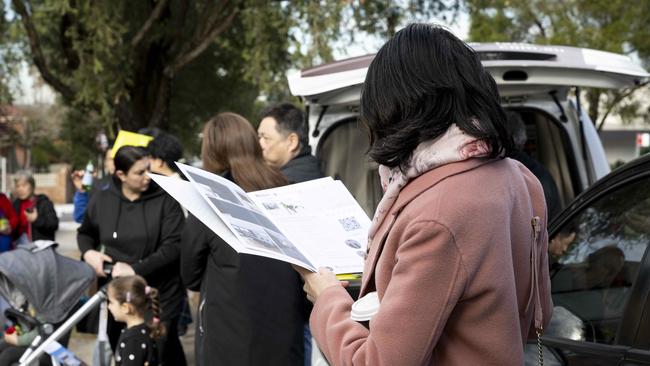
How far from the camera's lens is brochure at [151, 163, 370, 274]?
6.97ft

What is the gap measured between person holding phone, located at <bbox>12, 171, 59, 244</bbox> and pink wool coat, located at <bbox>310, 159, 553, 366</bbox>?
7.67m

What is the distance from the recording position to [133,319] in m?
5.08

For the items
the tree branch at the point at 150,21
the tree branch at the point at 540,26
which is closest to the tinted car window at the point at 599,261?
the tree branch at the point at 150,21

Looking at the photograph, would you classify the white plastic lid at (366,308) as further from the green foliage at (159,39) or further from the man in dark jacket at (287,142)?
the green foliage at (159,39)

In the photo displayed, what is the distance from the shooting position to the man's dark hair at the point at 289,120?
4645 mm

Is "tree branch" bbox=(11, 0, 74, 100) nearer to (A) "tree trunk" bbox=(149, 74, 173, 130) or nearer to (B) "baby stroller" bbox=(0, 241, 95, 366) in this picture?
(A) "tree trunk" bbox=(149, 74, 173, 130)

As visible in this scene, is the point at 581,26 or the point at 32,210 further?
the point at 581,26

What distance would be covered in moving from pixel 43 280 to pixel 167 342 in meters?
0.89

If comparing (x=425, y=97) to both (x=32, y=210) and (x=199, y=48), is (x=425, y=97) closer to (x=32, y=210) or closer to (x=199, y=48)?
(x=32, y=210)

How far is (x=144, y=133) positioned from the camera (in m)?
6.64

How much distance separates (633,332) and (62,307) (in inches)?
155

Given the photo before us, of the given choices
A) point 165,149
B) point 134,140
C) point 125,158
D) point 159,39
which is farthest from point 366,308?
point 159,39

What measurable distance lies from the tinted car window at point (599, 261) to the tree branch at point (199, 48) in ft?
32.7

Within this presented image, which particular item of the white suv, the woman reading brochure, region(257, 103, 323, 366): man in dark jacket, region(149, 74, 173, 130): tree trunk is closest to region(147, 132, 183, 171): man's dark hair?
the white suv
